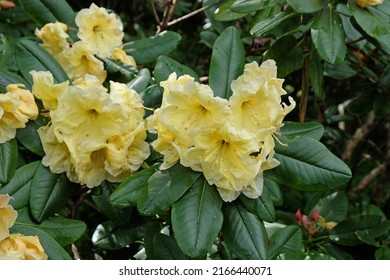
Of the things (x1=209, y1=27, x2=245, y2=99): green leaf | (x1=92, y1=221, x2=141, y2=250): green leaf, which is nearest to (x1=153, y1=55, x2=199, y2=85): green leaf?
(x1=209, y1=27, x2=245, y2=99): green leaf

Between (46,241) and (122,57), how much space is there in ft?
2.24

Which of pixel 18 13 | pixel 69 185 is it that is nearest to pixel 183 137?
pixel 69 185

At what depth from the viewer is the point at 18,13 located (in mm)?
2621

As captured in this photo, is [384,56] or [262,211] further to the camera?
[384,56]

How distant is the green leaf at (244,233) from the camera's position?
1.41 m

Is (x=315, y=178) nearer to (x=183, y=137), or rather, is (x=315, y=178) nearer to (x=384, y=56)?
(x=183, y=137)

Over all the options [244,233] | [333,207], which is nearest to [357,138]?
[333,207]

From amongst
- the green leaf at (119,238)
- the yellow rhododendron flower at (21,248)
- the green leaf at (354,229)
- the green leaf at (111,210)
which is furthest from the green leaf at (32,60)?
the green leaf at (354,229)

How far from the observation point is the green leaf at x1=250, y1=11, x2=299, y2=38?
5.64 feet

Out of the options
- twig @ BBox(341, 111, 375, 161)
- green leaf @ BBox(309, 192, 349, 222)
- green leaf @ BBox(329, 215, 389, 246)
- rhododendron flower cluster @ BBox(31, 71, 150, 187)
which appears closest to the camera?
rhododendron flower cluster @ BBox(31, 71, 150, 187)

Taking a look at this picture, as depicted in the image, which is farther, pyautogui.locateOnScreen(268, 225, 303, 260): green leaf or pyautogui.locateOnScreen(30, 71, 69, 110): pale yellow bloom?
pyautogui.locateOnScreen(268, 225, 303, 260): green leaf

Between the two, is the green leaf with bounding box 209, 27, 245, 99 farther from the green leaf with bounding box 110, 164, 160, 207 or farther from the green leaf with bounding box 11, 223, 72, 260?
the green leaf with bounding box 11, 223, 72, 260
